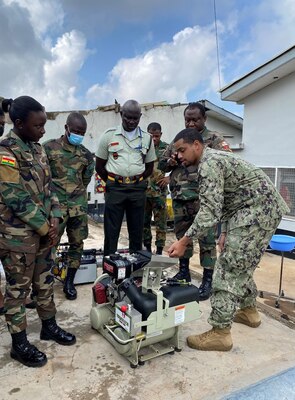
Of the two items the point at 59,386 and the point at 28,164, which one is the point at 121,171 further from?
the point at 59,386

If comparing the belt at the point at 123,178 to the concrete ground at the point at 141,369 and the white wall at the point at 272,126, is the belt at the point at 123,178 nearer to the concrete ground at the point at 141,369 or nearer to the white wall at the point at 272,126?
the concrete ground at the point at 141,369

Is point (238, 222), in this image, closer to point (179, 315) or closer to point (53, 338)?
point (179, 315)

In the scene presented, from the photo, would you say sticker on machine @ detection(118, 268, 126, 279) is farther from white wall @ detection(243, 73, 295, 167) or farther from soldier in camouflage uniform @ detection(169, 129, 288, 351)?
white wall @ detection(243, 73, 295, 167)

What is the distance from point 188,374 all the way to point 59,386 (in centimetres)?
80

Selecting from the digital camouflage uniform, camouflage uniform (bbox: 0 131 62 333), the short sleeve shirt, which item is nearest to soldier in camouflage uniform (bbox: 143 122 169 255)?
the digital camouflage uniform

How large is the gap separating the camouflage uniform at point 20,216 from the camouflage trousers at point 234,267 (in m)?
1.27

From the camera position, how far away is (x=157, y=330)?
2152mm

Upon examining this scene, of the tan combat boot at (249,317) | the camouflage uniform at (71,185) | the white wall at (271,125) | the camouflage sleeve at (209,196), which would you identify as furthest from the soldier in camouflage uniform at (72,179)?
the white wall at (271,125)

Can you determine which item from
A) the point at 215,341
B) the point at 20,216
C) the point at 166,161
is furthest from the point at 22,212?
the point at 166,161

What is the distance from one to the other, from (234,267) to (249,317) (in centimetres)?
74

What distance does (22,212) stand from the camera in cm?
204

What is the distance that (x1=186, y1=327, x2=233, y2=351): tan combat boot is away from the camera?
241cm

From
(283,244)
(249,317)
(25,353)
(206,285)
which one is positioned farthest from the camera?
(283,244)

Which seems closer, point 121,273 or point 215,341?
point 121,273
